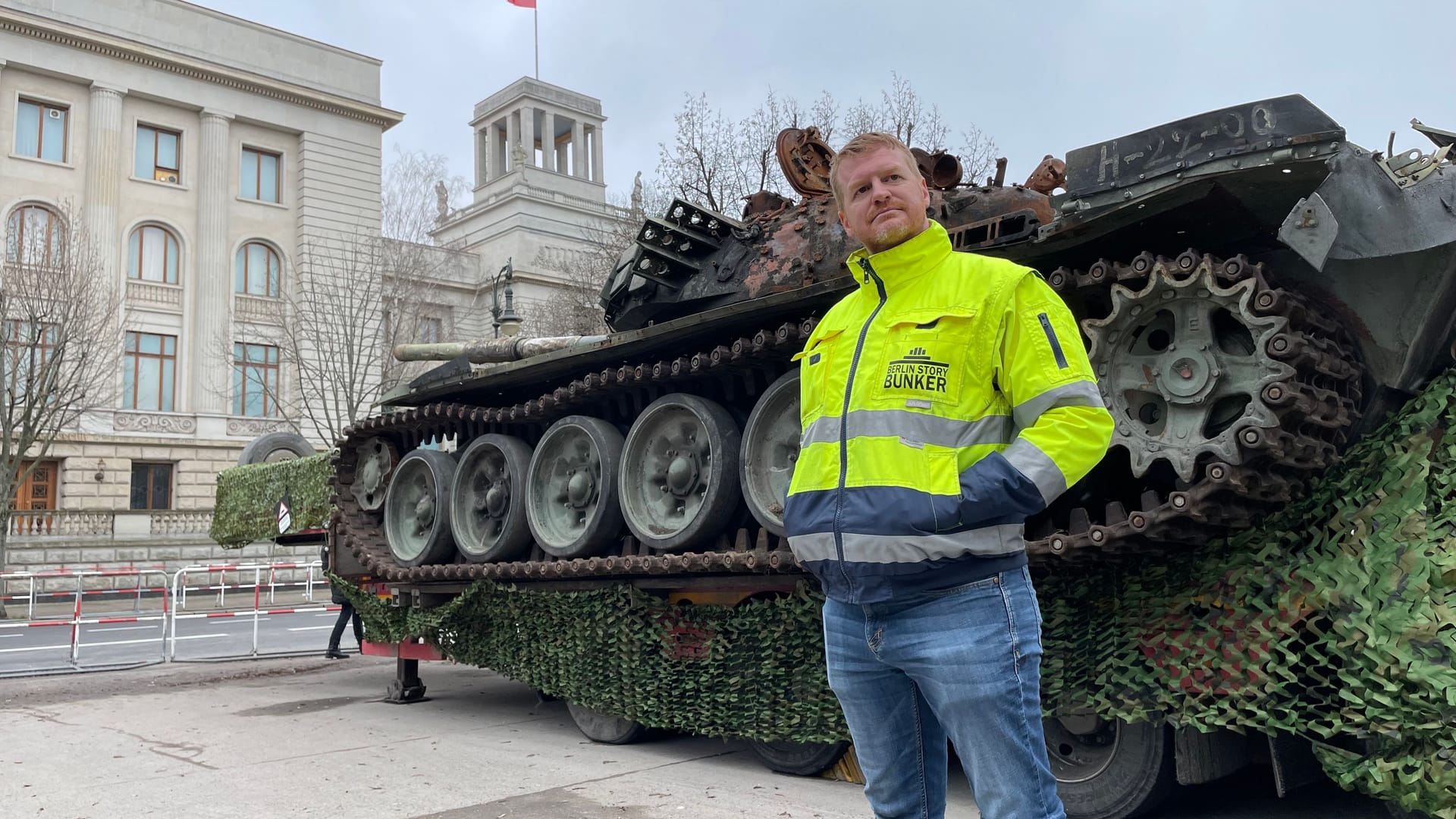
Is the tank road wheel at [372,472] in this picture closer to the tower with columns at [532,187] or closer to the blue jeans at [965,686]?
the blue jeans at [965,686]

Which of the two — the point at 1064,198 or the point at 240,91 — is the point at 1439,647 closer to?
the point at 1064,198

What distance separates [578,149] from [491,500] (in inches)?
1657

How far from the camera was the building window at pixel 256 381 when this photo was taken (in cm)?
3466

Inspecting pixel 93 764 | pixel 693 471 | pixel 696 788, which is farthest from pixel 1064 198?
pixel 93 764

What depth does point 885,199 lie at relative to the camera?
2.95 m

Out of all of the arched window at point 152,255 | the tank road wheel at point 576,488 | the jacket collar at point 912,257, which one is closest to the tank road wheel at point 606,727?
the tank road wheel at point 576,488

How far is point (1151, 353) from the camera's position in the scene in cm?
487

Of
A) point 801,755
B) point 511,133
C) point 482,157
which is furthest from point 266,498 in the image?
point 482,157

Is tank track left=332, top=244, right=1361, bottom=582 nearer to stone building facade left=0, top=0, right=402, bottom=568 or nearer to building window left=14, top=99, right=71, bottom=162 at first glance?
stone building facade left=0, top=0, right=402, bottom=568

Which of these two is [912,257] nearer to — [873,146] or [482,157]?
[873,146]

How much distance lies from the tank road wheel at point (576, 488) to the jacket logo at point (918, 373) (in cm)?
481

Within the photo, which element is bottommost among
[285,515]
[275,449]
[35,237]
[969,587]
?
[969,587]

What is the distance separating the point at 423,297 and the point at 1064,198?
28779mm

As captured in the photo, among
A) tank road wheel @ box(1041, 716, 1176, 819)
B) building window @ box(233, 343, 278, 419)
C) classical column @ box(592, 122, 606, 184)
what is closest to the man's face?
tank road wheel @ box(1041, 716, 1176, 819)
